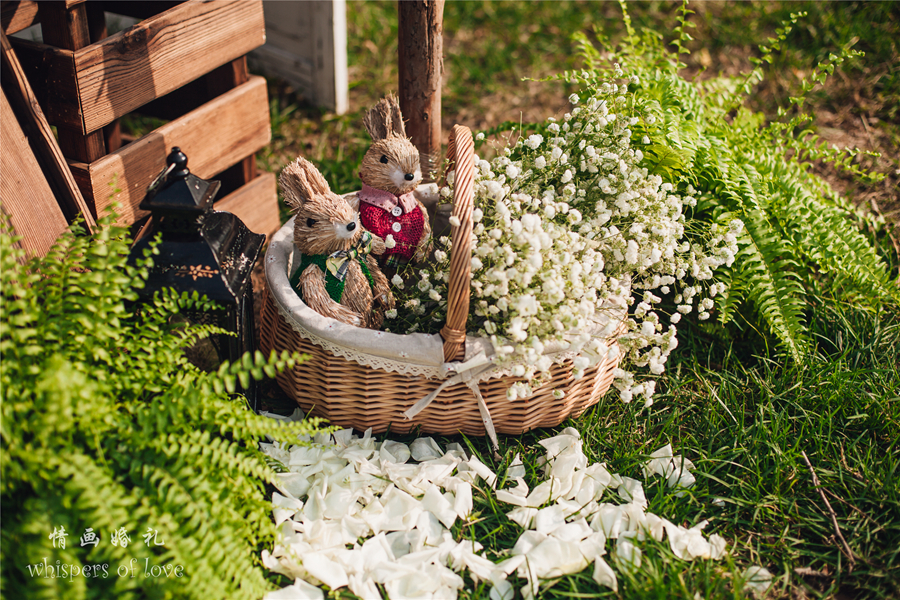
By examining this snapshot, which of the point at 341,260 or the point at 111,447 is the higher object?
the point at 341,260

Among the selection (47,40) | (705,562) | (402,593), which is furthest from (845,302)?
(47,40)

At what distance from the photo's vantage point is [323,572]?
6.28ft

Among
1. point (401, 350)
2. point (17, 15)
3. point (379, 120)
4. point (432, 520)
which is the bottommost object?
point (432, 520)

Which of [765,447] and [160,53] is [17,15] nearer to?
[160,53]

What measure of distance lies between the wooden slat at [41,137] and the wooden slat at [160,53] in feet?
0.48

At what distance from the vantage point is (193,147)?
287cm

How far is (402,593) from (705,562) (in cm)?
98

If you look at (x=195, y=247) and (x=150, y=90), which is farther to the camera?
(x=150, y=90)

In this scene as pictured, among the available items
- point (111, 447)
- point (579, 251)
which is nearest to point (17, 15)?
point (111, 447)

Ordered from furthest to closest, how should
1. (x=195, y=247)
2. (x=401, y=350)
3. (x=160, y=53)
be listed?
(x=160, y=53) → (x=401, y=350) → (x=195, y=247)

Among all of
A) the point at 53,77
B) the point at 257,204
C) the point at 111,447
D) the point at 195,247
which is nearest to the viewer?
the point at 111,447

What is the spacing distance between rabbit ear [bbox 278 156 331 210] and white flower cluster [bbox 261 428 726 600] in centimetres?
87

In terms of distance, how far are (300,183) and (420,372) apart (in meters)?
0.79

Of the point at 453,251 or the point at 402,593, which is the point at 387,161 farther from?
the point at 402,593
